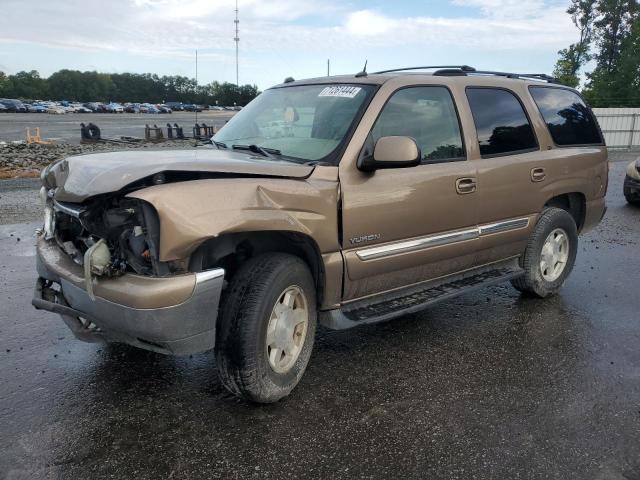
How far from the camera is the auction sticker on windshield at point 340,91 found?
12.8ft

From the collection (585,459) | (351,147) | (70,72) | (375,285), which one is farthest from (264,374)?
(70,72)

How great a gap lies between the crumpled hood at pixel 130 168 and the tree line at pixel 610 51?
165 feet

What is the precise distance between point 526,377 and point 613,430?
691mm

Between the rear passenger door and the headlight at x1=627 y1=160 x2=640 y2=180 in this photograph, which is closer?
the rear passenger door

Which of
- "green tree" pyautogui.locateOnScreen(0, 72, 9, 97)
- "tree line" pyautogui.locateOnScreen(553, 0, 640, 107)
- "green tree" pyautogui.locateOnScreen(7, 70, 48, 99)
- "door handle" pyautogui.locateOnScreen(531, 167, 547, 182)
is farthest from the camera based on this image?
"green tree" pyautogui.locateOnScreen(7, 70, 48, 99)

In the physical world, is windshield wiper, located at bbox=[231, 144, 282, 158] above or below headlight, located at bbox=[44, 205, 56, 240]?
above

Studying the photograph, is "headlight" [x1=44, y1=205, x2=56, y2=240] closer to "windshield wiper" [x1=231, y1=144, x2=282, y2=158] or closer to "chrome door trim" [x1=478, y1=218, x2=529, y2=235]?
"windshield wiper" [x1=231, y1=144, x2=282, y2=158]

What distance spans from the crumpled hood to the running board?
96 centimetres

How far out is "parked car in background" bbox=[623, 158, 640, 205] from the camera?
10336 mm

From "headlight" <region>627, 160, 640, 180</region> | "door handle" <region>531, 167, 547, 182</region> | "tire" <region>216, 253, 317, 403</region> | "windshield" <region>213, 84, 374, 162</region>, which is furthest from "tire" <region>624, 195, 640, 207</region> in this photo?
"tire" <region>216, 253, 317, 403</region>

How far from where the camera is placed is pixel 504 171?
14.6ft

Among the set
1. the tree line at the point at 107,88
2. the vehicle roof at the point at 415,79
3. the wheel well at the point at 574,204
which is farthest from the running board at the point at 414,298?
the tree line at the point at 107,88

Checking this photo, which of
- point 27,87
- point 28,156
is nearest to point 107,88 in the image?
point 27,87

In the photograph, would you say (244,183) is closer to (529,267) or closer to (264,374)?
(264,374)
